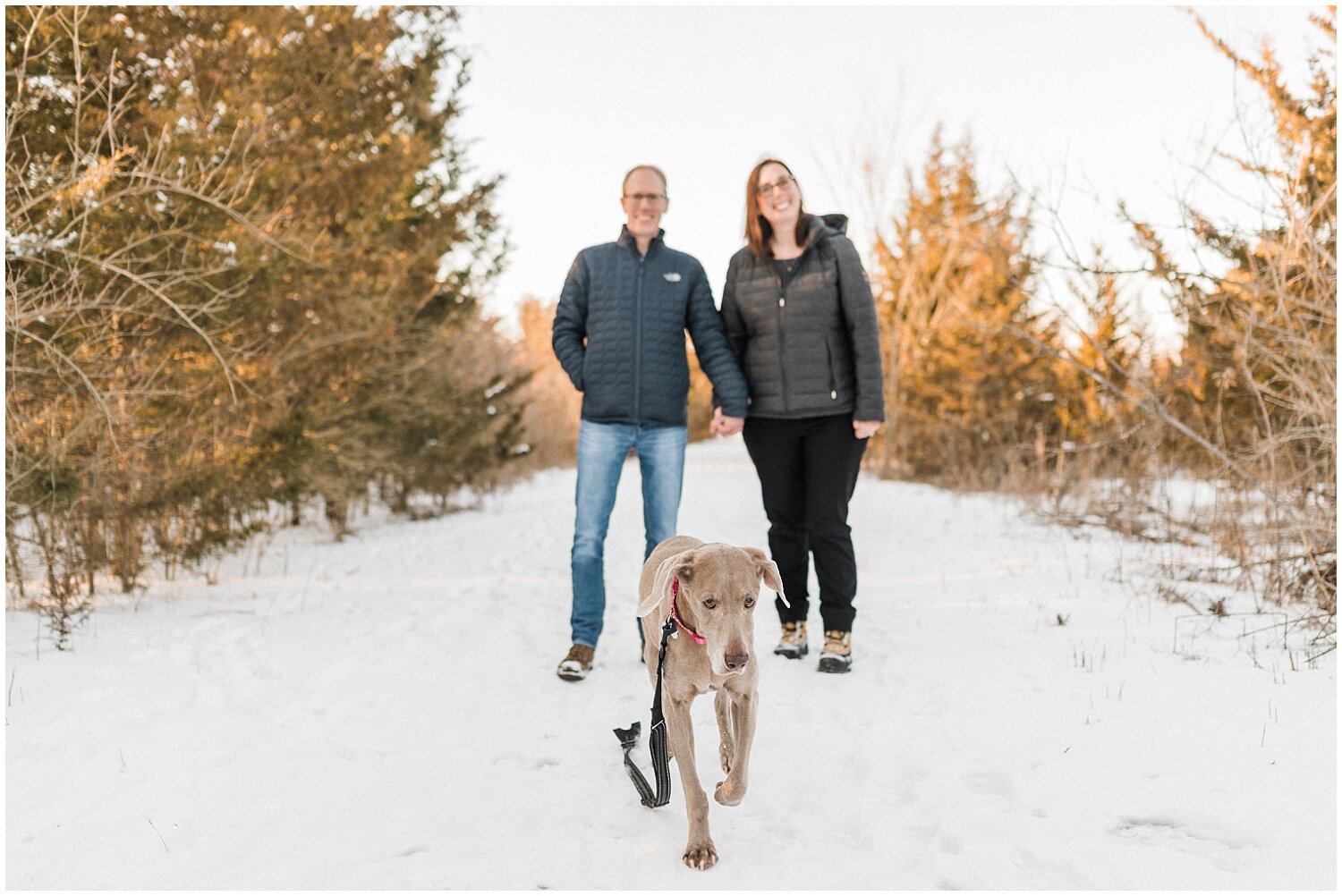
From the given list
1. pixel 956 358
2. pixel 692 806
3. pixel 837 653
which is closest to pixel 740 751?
pixel 692 806

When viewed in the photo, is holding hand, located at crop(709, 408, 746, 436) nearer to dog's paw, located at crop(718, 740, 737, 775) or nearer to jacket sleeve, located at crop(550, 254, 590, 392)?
jacket sleeve, located at crop(550, 254, 590, 392)

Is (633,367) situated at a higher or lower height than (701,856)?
higher

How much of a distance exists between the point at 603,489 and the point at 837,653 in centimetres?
158

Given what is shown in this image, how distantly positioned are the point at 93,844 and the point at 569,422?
24379 mm

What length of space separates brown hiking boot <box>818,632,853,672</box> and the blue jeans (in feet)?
3.50

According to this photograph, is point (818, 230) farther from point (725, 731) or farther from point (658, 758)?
point (658, 758)

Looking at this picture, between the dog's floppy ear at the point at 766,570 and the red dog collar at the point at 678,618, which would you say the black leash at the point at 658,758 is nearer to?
the red dog collar at the point at 678,618

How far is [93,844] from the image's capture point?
259 centimetres

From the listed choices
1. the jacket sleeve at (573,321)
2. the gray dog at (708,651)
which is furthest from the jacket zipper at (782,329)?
the gray dog at (708,651)

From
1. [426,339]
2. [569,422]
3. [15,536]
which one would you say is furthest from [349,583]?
[569,422]

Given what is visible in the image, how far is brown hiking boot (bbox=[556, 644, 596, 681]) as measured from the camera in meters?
4.27

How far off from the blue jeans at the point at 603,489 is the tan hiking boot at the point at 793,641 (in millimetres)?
895

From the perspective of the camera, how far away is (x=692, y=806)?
8.34ft

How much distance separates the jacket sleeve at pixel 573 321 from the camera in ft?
14.9
